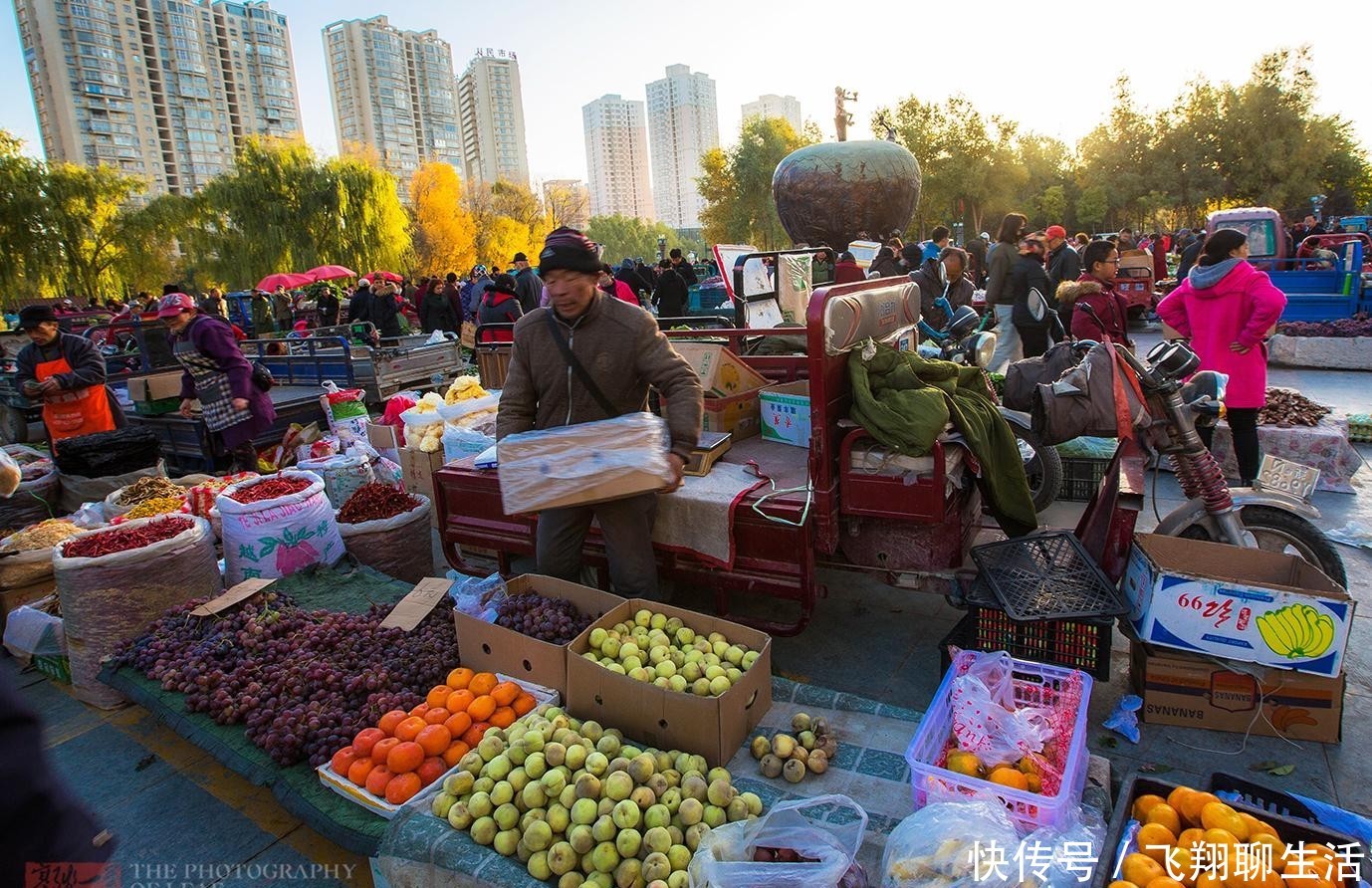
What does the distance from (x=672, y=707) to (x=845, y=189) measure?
11.8 meters

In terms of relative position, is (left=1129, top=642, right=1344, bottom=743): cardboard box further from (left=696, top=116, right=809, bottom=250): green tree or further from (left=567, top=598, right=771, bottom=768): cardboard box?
(left=696, top=116, right=809, bottom=250): green tree

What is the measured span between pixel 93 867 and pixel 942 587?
3182mm

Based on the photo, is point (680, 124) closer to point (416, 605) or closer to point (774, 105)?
point (774, 105)

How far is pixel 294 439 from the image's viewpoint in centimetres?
743

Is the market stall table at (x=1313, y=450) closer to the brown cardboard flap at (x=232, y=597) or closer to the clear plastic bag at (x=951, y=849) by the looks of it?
the clear plastic bag at (x=951, y=849)

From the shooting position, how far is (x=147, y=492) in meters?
5.25

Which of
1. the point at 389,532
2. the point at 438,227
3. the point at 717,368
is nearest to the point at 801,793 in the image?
the point at 717,368

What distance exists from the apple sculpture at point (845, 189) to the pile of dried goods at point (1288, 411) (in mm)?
7222

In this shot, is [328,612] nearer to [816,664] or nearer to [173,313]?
[816,664]

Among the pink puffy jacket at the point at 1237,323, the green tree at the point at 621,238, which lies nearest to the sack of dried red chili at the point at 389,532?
the pink puffy jacket at the point at 1237,323

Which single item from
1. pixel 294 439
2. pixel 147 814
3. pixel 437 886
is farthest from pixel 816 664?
pixel 294 439

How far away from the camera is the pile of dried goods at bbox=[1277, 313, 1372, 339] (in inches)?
394

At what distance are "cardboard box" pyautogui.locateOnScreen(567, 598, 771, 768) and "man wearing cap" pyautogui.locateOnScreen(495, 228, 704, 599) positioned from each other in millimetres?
702

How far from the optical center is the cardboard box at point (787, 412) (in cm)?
447
